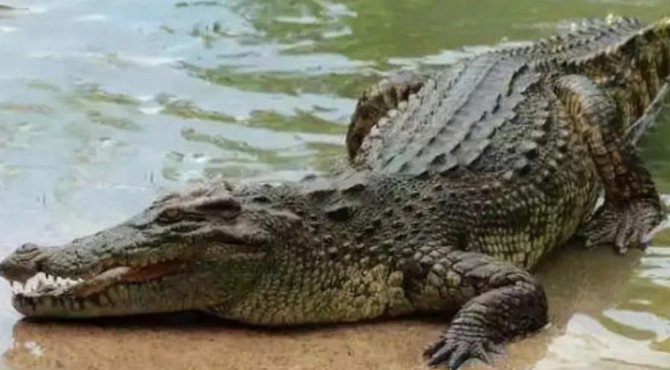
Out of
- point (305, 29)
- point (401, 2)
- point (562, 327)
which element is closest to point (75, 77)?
point (305, 29)

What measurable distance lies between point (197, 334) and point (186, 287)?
0.19 m

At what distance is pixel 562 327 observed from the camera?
5.02 metres

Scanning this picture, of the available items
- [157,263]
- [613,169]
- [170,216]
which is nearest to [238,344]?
[157,263]

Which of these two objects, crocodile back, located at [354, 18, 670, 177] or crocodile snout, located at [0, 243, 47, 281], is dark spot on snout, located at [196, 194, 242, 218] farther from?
crocodile back, located at [354, 18, 670, 177]

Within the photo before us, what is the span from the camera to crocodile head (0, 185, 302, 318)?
15.8 ft

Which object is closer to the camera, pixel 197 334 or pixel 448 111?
pixel 197 334

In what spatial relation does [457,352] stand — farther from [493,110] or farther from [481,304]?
[493,110]

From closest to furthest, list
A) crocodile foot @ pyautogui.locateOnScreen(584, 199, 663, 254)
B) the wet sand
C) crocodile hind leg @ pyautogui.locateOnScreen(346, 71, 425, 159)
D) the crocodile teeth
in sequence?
the wet sand, the crocodile teeth, crocodile foot @ pyautogui.locateOnScreen(584, 199, 663, 254), crocodile hind leg @ pyautogui.locateOnScreen(346, 71, 425, 159)

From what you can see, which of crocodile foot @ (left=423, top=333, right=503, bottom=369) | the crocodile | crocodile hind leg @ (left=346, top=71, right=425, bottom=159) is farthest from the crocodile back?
crocodile foot @ (left=423, top=333, right=503, bottom=369)

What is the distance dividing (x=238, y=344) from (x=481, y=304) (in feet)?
2.88

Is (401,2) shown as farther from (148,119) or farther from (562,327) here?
(562,327)

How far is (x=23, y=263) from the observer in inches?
191

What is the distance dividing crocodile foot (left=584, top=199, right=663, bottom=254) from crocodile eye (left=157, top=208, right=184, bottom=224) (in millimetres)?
1948

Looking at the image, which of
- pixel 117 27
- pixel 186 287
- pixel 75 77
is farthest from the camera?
pixel 117 27
